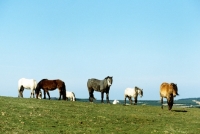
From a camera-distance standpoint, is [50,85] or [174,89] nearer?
[174,89]

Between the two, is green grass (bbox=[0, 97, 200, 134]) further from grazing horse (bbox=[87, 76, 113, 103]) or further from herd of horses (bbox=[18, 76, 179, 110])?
grazing horse (bbox=[87, 76, 113, 103])

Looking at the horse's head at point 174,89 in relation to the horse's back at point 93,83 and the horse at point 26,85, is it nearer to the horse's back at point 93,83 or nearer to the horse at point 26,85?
the horse's back at point 93,83

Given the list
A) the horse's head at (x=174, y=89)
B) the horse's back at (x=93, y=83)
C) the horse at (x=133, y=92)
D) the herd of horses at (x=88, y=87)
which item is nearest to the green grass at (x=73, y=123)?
the horse's head at (x=174, y=89)

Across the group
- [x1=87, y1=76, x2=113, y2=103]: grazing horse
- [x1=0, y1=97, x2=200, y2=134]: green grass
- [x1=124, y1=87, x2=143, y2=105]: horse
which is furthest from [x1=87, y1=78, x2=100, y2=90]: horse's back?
[x1=0, y1=97, x2=200, y2=134]: green grass

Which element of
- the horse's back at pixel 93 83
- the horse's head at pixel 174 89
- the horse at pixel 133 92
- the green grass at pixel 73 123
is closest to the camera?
the green grass at pixel 73 123

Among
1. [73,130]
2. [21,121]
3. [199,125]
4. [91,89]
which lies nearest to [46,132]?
[73,130]

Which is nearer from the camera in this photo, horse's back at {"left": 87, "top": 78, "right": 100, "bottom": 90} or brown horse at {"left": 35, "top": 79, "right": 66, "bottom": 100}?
brown horse at {"left": 35, "top": 79, "right": 66, "bottom": 100}

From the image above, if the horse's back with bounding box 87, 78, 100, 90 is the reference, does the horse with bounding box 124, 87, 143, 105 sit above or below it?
below

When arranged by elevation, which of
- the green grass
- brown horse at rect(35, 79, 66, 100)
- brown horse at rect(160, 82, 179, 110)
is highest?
brown horse at rect(35, 79, 66, 100)

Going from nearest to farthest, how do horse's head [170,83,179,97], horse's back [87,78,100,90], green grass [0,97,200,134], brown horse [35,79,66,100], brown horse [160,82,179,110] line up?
green grass [0,97,200,134]
horse's head [170,83,179,97]
brown horse [160,82,179,110]
brown horse [35,79,66,100]
horse's back [87,78,100,90]

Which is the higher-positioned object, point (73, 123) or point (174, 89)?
point (174, 89)

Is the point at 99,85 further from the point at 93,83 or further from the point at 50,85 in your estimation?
the point at 50,85

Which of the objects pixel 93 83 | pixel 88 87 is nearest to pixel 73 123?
pixel 93 83

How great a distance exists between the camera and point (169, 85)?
2845cm
